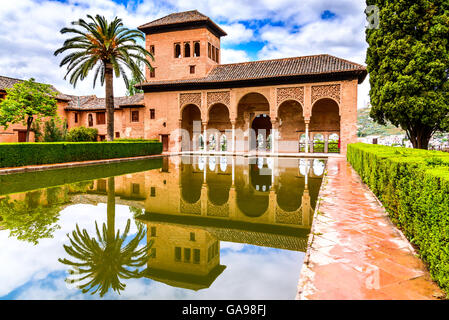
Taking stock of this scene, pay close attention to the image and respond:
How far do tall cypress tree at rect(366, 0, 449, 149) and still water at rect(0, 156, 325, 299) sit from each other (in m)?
10.2

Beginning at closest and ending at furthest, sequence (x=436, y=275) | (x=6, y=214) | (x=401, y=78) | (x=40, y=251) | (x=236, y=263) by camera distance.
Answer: (x=436, y=275), (x=236, y=263), (x=40, y=251), (x=6, y=214), (x=401, y=78)

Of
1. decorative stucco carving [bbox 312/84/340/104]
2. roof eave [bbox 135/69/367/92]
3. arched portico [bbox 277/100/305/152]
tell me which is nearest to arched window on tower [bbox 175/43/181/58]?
roof eave [bbox 135/69/367/92]

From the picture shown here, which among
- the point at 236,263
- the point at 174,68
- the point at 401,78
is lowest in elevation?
the point at 236,263

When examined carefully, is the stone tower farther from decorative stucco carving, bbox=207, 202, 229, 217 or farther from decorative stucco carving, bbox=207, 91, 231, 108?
decorative stucco carving, bbox=207, 202, 229, 217

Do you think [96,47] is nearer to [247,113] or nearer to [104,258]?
[247,113]

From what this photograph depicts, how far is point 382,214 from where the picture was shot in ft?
15.6

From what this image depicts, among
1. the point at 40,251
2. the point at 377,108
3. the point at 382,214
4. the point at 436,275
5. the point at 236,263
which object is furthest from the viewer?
the point at 377,108

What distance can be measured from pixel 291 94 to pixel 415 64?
31.9 feet

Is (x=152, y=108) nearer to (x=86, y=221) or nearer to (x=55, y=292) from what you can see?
(x=86, y=221)

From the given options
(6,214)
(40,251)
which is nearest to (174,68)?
(6,214)

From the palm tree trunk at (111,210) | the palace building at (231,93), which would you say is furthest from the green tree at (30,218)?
the palace building at (231,93)

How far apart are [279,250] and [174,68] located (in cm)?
2559

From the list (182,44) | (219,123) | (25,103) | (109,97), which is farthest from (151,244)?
(182,44)

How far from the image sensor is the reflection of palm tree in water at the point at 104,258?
8.89ft
